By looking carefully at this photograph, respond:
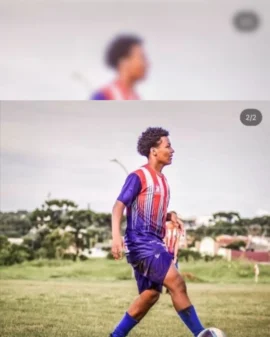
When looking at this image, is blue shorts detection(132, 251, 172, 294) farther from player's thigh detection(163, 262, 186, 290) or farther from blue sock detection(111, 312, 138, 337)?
blue sock detection(111, 312, 138, 337)

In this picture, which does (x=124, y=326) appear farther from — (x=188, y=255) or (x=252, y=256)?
(x=252, y=256)

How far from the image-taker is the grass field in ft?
8.84

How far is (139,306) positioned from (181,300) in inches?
7.3

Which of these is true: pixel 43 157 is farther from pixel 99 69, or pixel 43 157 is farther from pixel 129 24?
pixel 129 24

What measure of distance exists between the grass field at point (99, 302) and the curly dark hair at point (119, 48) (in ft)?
2.91

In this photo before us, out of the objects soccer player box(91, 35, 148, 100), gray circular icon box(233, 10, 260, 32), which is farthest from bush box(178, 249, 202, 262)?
gray circular icon box(233, 10, 260, 32)

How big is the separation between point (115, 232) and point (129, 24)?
920 mm

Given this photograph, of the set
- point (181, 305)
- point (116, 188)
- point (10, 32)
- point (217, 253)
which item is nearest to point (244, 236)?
point (217, 253)

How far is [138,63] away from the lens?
289 cm

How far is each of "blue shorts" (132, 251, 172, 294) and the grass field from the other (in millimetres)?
46

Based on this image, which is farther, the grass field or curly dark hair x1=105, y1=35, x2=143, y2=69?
curly dark hair x1=105, y1=35, x2=143, y2=69

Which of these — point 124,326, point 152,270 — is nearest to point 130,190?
point 152,270

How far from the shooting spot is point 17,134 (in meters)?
2.82

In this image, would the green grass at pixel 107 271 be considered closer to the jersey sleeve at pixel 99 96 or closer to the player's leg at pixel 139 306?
the player's leg at pixel 139 306
